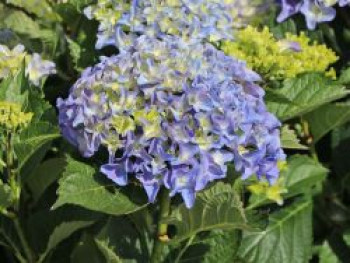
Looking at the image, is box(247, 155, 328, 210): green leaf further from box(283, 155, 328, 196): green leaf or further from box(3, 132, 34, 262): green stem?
box(3, 132, 34, 262): green stem

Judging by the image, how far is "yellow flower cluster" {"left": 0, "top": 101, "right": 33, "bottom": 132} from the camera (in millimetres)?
1712

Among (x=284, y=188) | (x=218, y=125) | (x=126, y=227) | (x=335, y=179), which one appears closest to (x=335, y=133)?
(x=335, y=179)

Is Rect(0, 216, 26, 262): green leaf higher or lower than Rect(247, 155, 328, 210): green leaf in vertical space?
lower

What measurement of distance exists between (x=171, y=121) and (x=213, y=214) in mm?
236

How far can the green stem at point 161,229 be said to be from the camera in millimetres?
1700

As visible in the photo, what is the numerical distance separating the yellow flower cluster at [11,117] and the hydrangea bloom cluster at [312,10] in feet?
2.76

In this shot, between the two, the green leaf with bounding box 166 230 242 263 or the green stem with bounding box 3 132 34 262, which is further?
the green leaf with bounding box 166 230 242 263

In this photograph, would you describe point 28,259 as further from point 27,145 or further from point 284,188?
point 284,188

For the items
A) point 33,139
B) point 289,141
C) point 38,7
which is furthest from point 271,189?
point 38,7

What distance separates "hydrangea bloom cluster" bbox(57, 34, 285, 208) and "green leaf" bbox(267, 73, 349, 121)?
0.28 metres

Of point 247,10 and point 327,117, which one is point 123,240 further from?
point 247,10

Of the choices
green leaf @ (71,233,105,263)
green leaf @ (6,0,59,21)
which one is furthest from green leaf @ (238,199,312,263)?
green leaf @ (6,0,59,21)

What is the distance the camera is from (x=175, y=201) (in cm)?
178

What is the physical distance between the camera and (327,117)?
2125mm
